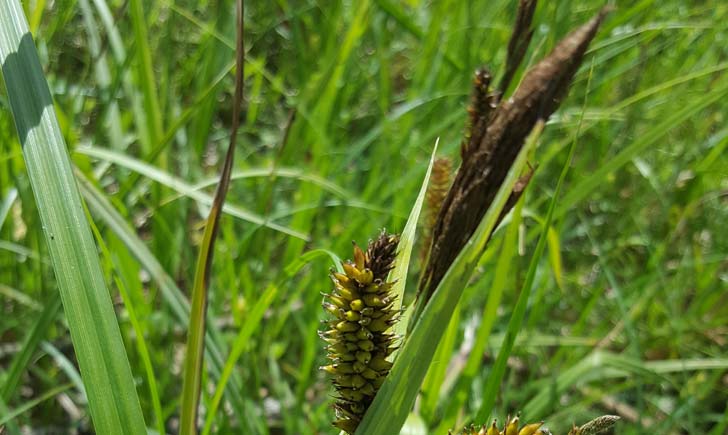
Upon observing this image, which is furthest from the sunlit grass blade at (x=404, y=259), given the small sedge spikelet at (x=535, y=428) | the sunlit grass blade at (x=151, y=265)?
the sunlit grass blade at (x=151, y=265)

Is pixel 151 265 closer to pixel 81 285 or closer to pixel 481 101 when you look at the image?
pixel 81 285

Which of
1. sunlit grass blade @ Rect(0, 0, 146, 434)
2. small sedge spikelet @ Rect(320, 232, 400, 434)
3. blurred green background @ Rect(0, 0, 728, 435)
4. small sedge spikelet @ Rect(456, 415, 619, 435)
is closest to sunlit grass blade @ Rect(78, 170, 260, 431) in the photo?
blurred green background @ Rect(0, 0, 728, 435)

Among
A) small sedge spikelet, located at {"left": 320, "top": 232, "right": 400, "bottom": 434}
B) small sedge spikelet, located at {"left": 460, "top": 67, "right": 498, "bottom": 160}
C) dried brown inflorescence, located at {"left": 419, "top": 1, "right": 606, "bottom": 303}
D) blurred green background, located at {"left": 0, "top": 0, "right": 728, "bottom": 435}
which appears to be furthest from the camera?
blurred green background, located at {"left": 0, "top": 0, "right": 728, "bottom": 435}

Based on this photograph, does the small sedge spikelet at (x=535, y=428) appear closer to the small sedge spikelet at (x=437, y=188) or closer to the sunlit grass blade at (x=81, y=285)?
the sunlit grass blade at (x=81, y=285)

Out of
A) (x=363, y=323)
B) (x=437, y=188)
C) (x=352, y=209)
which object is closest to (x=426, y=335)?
(x=363, y=323)

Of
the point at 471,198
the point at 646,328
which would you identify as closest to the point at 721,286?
the point at 646,328

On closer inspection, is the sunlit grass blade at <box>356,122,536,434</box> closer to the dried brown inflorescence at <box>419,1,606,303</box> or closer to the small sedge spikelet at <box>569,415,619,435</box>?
the dried brown inflorescence at <box>419,1,606,303</box>

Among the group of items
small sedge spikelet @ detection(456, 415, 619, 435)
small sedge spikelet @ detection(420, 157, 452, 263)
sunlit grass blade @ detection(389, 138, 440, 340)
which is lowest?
small sedge spikelet @ detection(456, 415, 619, 435)
